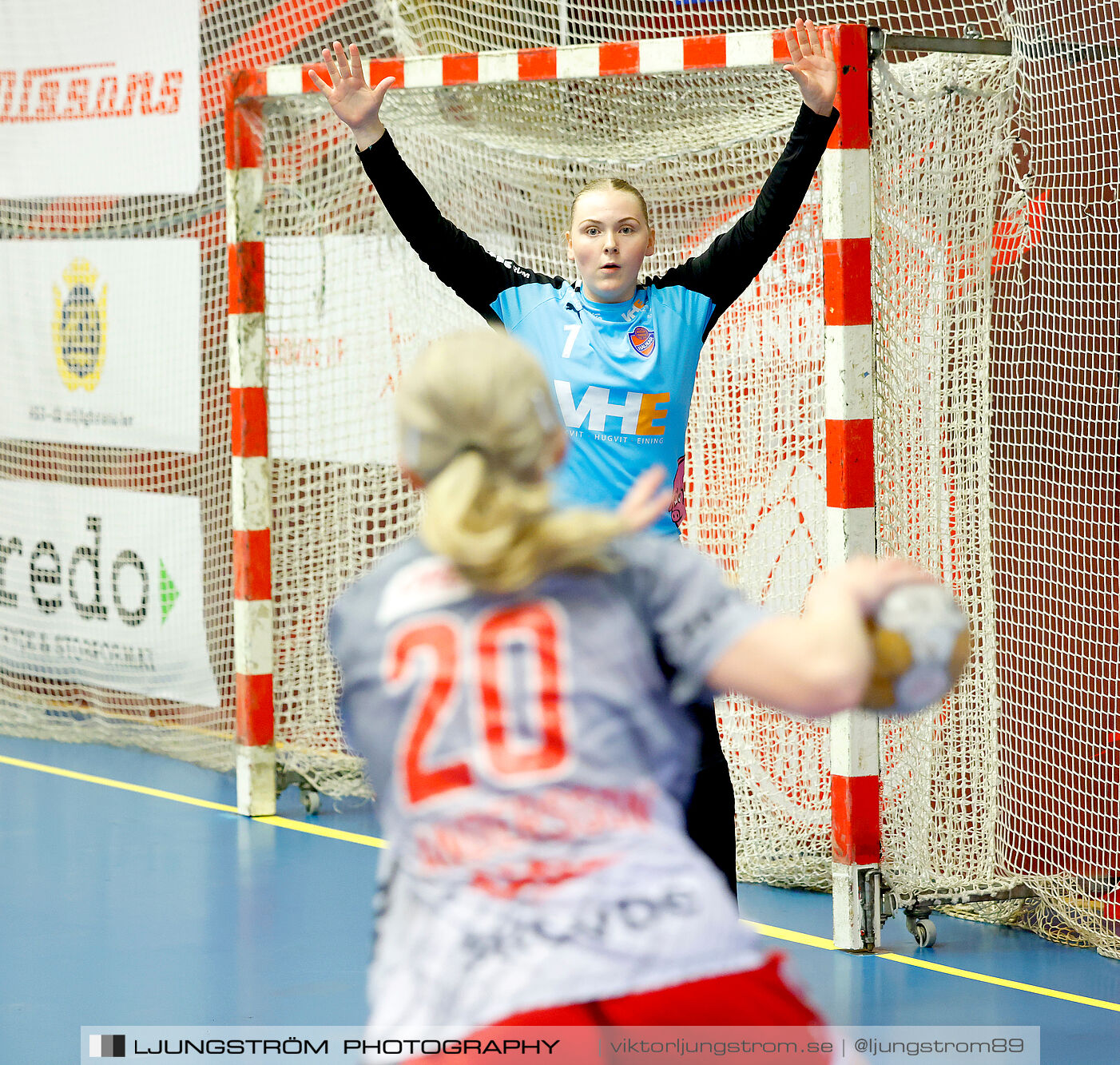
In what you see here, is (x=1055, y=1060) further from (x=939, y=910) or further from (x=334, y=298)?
(x=334, y=298)

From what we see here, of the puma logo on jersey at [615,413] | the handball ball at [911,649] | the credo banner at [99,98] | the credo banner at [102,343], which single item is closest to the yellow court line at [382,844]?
the credo banner at [102,343]

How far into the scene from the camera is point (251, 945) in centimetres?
463

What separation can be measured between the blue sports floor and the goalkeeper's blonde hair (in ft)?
8.90

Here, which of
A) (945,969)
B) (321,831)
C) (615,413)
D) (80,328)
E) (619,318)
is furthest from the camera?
(80,328)

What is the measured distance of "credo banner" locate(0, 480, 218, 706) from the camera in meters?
7.07

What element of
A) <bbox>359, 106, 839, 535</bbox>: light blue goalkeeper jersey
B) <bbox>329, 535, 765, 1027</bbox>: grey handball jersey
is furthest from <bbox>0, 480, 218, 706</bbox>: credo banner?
<bbox>329, 535, 765, 1027</bbox>: grey handball jersey

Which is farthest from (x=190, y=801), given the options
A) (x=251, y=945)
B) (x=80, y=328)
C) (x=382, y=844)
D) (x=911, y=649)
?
(x=911, y=649)

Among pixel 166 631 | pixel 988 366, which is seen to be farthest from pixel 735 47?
pixel 166 631

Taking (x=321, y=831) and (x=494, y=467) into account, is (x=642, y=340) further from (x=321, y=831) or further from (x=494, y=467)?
(x=321, y=831)

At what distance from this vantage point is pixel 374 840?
575 cm

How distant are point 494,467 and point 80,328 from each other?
6316 mm

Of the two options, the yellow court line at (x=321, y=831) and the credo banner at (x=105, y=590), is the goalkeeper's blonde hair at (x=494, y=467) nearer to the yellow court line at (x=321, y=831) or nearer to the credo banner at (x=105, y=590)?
the yellow court line at (x=321, y=831)

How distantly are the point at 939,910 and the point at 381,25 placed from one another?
449cm

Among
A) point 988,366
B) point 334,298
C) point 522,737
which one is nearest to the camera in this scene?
point 522,737
